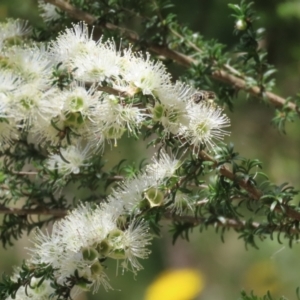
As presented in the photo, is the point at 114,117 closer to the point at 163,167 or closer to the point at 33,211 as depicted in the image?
the point at 163,167

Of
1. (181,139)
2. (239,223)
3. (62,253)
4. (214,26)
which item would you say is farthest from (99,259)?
(214,26)

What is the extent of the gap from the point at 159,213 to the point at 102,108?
12cm

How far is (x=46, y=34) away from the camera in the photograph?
2.46 ft

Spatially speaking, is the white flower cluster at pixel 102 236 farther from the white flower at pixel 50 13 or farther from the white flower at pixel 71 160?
the white flower at pixel 50 13

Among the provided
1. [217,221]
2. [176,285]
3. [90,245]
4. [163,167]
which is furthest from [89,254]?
[176,285]

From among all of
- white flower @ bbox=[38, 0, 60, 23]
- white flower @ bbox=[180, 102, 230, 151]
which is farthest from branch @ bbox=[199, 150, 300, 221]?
white flower @ bbox=[38, 0, 60, 23]

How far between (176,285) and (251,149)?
462mm

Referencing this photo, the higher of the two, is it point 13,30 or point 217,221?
point 13,30

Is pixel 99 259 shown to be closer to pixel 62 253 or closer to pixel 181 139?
pixel 62 253

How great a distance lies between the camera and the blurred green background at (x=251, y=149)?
3.33 feet

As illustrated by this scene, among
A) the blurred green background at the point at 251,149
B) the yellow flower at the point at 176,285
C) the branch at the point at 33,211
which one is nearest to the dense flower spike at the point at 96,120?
the branch at the point at 33,211

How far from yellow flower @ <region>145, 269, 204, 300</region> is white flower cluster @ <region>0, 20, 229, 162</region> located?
90 centimetres

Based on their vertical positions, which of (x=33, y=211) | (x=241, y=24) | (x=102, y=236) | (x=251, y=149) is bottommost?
(x=251, y=149)

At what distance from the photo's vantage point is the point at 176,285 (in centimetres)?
142
